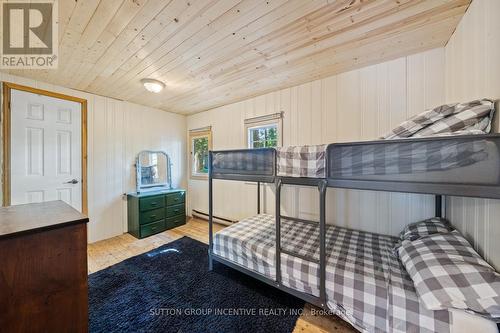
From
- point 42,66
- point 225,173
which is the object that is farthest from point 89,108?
point 225,173

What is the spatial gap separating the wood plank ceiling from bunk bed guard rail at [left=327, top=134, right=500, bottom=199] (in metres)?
1.00

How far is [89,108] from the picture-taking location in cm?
296

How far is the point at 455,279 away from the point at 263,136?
102 inches

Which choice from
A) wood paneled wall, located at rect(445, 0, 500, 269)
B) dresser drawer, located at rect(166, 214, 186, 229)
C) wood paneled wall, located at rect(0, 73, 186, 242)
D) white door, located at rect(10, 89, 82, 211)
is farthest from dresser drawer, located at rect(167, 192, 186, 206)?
wood paneled wall, located at rect(445, 0, 500, 269)

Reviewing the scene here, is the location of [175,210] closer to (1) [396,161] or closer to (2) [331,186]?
(2) [331,186]

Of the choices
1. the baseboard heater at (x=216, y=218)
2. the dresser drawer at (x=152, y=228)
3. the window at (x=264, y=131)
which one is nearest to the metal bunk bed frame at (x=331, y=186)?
the window at (x=264, y=131)

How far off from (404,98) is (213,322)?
2.85 meters

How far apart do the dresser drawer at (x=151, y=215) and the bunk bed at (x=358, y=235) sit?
1.62 m

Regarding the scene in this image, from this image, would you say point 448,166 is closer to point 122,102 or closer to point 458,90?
point 458,90

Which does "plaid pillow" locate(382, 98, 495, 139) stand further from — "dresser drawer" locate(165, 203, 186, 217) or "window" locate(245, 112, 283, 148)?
"dresser drawer" locate(165, 203, 186, 217)

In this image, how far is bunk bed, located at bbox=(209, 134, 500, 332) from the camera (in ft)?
3.29

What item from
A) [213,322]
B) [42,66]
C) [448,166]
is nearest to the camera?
[448,166]

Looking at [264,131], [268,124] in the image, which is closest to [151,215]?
[264,131]

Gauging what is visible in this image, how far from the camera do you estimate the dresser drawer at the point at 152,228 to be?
3154 mm
